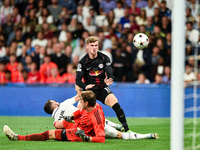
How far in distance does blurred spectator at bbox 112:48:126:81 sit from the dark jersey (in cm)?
408

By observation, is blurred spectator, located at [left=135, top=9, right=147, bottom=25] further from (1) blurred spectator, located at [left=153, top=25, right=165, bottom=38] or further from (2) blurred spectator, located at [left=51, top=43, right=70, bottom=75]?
(2) blurred spectator, located at [left=51, top=43, right=70, bottom=75]

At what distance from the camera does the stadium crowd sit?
37.7 ft

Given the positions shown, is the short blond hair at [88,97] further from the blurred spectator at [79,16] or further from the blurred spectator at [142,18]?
the blurred spectator at [79,16]

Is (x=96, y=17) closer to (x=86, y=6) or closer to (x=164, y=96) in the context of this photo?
(x=86, y=6)

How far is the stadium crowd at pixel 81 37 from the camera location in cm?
1148

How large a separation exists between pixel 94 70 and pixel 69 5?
24.7 feet

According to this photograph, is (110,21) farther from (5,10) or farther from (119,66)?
(5,10)

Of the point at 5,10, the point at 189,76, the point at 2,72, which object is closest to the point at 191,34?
the point at 189,76

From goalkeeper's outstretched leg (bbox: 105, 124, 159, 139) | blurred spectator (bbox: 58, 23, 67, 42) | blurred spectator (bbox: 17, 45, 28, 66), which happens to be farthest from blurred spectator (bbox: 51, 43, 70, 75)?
goalkeeper's outstretched leg (bbox: 105, 124, 159, 139)

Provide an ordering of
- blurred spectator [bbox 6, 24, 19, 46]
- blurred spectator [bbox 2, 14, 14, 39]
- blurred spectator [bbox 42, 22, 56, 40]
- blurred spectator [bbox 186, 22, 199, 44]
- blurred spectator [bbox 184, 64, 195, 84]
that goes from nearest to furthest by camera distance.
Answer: blurred spectator [bbox 184, 64, 195, 84] < blurred spectator [bbox 186, 22, 199, 44] < blurred spectator [bbox 42, 22, 56, 40] < blurred spectator [bbox 6, 24, 19, 46] < blurred spectator [bbox 2, 14, 14, 39]

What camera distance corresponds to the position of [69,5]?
14406 mm

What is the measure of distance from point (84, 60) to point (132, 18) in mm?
5961

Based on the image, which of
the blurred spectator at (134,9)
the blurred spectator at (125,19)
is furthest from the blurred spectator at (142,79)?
the blurred spectator at (134,9)

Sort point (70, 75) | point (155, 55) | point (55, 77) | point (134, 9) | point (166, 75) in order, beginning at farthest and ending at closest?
point (134, 9) → point (55, 77) → point (70, 75) → point (155, 55) → point (166, 75)
